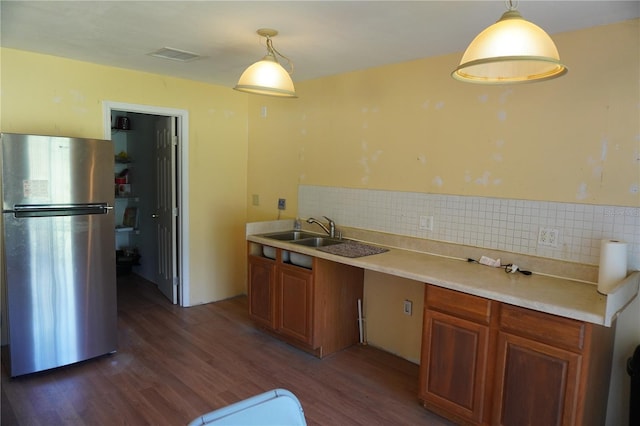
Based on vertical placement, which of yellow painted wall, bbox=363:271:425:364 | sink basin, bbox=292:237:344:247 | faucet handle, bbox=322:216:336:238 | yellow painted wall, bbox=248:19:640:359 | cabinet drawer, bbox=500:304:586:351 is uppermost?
yellow painted wall, bbox=248:19:640:359

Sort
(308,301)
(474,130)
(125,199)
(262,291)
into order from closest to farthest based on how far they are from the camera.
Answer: (474,130) < (308,301) < (262,291) < (125,199)

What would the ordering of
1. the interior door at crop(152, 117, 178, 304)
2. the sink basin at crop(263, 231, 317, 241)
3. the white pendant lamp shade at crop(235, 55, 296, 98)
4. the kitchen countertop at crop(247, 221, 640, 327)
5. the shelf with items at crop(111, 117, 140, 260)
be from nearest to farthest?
the kitchen countertop at crop(247, 221, 640, 327) < the white pendant lamp shade at crop(235, 55, 296, 98) < the sink basin at crop(263, 231, 317, 241) < the interior door at crop(152, 117, 178, 304) < the shelf with items at crop(111, 117, 140, 260)

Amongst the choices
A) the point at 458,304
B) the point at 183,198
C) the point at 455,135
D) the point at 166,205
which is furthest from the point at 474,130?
the point at 166,205

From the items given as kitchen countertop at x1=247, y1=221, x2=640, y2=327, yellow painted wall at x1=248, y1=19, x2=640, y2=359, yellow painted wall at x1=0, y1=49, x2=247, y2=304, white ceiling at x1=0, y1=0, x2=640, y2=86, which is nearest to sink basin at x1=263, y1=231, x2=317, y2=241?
yellow painted wall at x1=248, y1=19, x2=640, y2=359

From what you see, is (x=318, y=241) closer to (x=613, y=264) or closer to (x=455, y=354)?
(x=455, y=354)

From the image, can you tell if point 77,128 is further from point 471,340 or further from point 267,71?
point 471,340

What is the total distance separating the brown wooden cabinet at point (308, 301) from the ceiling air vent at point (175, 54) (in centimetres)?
166

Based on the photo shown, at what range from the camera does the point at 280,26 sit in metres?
2.54

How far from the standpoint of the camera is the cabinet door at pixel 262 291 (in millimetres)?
3626

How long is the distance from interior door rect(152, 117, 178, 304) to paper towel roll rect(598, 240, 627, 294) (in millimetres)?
3773

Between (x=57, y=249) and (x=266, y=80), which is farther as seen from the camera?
(x=57, y=249)

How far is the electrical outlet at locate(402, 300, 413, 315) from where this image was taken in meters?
3.34

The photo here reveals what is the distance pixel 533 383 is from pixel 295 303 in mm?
1824

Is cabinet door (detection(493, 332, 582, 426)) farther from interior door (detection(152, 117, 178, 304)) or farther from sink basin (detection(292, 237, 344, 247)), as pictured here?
interior door (detection(152, 117, 178, 304))
